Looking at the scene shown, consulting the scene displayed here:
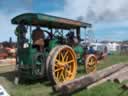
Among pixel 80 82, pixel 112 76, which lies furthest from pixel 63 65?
pixel 80 82

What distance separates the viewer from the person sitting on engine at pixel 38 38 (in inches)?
438

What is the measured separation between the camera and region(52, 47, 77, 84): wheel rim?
1045 centimetres

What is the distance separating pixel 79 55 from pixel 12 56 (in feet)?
50.2

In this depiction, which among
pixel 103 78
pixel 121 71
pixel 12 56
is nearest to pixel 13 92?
pixel 103 78

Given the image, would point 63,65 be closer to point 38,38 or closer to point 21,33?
point 38,38

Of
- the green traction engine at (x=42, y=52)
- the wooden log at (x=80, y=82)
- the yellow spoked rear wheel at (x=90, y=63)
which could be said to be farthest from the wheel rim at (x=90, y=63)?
the wooden log at (x=80, y=82)

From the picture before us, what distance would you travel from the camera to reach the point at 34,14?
10.4 m

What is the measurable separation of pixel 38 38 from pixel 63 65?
4.18 feet

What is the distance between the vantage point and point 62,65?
10836 mm

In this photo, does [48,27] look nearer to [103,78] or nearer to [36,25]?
[36,25]

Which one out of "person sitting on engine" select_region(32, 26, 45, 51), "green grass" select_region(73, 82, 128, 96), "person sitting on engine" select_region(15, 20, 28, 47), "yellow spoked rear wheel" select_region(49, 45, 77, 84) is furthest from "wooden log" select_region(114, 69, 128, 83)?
"person sitting on engine" select_region(15, 20, 28, 47)

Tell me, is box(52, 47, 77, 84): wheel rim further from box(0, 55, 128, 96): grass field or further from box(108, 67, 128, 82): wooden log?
box(108, 67, 128, 82): wooden log

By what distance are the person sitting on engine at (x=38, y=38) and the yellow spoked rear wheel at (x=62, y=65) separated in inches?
32.4

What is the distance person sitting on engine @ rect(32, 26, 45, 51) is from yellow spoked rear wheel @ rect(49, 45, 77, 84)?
0.82 metres
